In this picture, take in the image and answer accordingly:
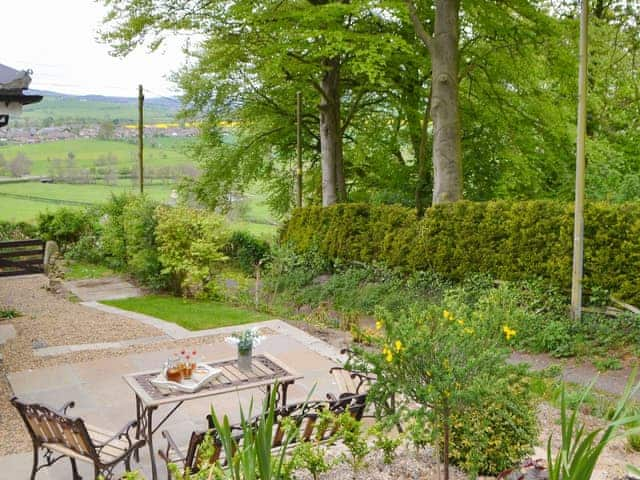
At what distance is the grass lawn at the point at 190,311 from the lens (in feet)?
36.0

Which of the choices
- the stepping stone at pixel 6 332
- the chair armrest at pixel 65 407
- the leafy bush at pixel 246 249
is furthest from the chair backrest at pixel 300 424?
the leafy bush at pixel 246 249

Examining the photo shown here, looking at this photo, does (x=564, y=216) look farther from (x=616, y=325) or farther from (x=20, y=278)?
(x=20, y=278)

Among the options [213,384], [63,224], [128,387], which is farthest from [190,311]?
[63,224]

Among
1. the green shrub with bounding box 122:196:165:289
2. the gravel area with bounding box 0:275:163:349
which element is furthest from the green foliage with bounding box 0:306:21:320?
the green shrub with bounding box 122:196:165:289

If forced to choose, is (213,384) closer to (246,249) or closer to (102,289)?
(102,289)

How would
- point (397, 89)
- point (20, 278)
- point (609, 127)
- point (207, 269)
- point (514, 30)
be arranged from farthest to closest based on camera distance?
1. point (397, 89)
2. point (609, 127)
3. point (20, 278)
4. point (514, 30)
5. point (207, 269)

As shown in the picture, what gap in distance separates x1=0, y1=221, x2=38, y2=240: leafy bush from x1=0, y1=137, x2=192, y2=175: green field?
172 centimetres

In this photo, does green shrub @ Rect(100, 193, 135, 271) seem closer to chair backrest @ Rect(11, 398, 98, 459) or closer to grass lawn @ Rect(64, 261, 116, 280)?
grass lawn @ Rect(64, 261, 116, 280)

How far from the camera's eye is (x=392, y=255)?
13602mm

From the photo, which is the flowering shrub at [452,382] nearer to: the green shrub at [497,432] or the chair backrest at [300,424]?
the green shrub at [497,432]

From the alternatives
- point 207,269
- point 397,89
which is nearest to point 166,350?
point 207,269

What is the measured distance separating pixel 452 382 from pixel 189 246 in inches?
405

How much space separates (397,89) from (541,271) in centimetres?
980

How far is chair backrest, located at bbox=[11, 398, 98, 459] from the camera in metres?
4.57
